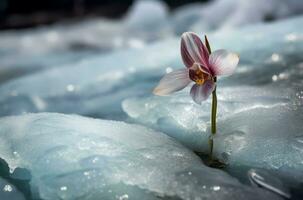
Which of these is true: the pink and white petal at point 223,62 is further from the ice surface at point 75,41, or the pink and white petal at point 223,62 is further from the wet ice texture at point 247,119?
the ice surface at point 75,41

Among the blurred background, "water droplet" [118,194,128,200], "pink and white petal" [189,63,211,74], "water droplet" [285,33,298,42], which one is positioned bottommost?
the blurred background

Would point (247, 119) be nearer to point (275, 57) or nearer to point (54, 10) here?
point (275, 57)

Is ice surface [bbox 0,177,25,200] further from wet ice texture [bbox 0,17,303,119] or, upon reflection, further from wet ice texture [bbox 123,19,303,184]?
wet ice texture [bbox 0,17,303,119]

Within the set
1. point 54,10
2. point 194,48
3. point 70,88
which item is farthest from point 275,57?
point 54,10

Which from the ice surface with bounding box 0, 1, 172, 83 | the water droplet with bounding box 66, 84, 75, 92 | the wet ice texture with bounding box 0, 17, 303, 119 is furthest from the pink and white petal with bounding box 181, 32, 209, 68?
the ice surface with bounding box 0, 1, 172, 83

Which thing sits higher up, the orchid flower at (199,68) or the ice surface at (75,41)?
the orchid flower at (199,68)

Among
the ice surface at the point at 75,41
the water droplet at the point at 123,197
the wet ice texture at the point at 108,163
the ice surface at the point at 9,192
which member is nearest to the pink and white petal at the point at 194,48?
the wet ice texture at the point at 108,163

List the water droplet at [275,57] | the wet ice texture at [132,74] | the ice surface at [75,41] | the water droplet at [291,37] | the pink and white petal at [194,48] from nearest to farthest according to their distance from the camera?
the pink and white petal at [194,48] → the wet ice texture at [132,74] → the water droplet at [275,57] → the water droplet at [291,37] → the ice surface at [75,41]
